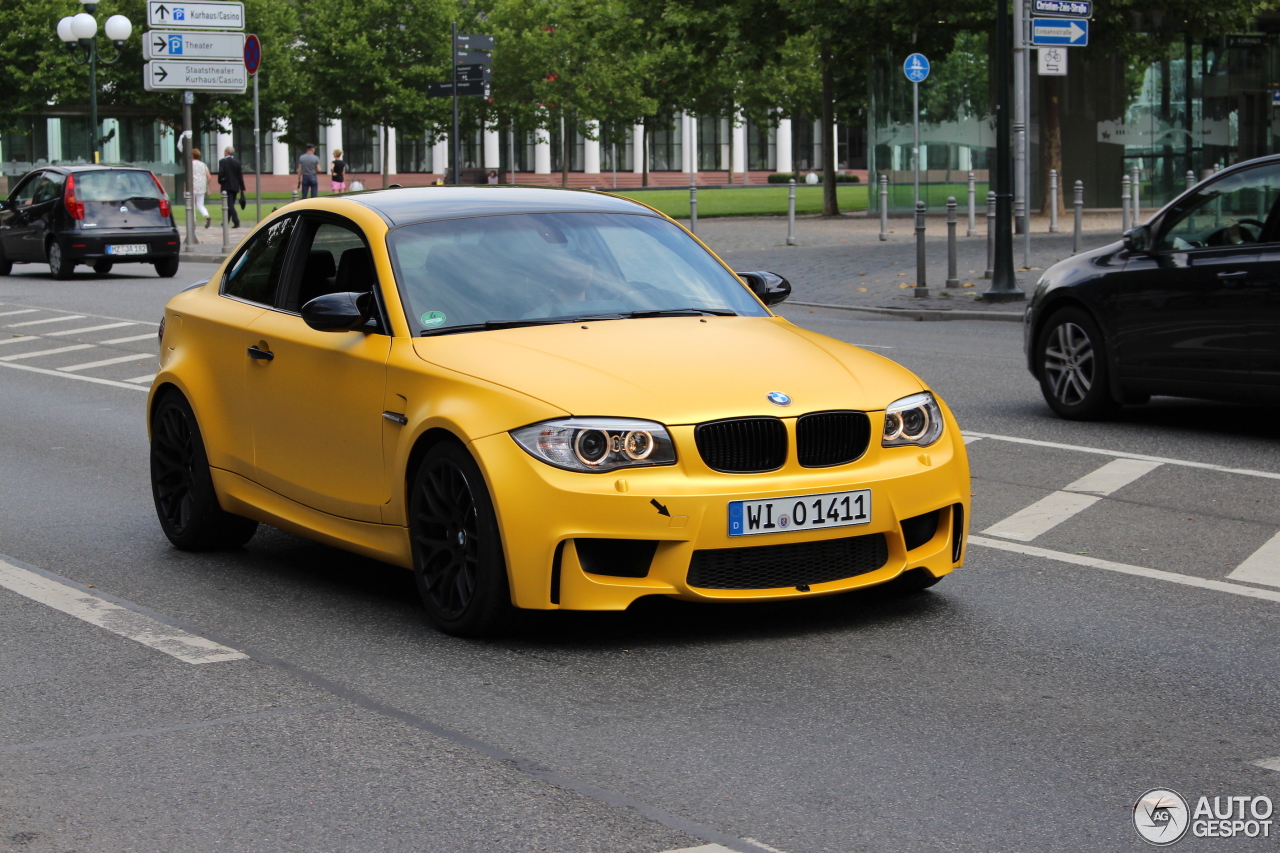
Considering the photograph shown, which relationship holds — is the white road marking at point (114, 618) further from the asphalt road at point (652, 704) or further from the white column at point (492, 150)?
the white column at point (492, 150)

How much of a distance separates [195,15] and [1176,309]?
31.1 metres

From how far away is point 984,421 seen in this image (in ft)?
36.5

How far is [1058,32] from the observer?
2000 centimetres

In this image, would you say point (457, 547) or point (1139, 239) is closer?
point (457, 547)

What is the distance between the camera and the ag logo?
154 inches

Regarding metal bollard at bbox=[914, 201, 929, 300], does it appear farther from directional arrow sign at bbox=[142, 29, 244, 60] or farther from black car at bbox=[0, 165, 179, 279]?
directional arrow sign at bbox=[142, 29, 244, 60]

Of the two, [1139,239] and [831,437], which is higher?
[1139,239]

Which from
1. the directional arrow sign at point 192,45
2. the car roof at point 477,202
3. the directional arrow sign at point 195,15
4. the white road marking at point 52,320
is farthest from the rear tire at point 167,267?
the car roof at point 477,202

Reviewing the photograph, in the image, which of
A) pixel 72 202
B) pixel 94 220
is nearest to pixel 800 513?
pixel 94 220

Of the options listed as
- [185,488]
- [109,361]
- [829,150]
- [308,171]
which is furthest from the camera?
[829,150]

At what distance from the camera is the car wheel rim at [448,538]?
5645 millimetres

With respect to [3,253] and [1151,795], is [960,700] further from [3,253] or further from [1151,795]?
[3,253]

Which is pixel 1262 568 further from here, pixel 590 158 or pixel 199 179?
pixel 590 158

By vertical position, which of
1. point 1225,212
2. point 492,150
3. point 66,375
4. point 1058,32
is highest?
point 492,150
